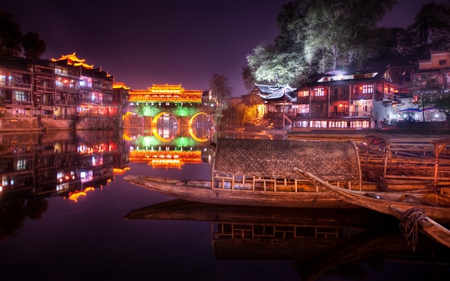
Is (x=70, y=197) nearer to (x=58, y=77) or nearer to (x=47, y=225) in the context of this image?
(x=47, y=225)

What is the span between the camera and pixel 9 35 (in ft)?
167

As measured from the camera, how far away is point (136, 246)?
8578mm

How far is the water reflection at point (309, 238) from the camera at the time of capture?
786 centimetres

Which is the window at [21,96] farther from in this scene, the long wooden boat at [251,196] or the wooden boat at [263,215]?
the long wooden boat at [251,196]

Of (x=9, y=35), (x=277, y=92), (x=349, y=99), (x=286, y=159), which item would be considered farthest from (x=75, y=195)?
(x=9, y=35)

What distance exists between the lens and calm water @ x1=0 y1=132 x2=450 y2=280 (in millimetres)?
7324

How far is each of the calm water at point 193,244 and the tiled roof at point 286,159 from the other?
1460 millimetres

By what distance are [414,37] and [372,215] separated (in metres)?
62.3

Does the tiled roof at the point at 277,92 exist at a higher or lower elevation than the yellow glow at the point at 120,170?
higher

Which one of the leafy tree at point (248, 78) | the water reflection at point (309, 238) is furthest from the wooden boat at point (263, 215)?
the leafy tree at point (248, 78)

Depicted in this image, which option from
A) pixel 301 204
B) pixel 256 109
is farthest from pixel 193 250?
pixel 256 109

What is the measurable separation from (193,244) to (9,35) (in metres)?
Answer: 58.4

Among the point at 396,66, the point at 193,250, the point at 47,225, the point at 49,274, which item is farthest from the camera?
the point at 396,66

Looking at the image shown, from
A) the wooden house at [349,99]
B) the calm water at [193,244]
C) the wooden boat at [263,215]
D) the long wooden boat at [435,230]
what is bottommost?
the calm water at [193,244]
